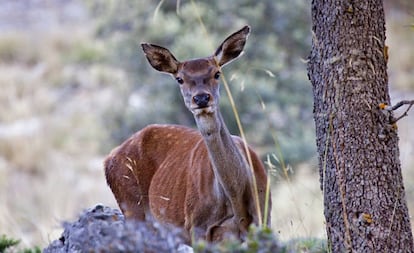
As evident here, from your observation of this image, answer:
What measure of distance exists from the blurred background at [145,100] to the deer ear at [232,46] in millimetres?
7617

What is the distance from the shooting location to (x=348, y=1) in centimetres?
536

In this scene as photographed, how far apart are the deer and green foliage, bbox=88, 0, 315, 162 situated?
8748 millimetres

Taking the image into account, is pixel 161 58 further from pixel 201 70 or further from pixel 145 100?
pixel 145 100

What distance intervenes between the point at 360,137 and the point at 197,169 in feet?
6.08

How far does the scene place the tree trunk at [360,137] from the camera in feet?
17.4

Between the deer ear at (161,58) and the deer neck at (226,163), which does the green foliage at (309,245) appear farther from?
the deer ear at (161,58)

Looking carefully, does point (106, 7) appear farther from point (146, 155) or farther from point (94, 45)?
point (146, 155)

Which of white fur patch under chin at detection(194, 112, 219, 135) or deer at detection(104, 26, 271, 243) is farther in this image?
deer at detection(104, 26, 271, 243)

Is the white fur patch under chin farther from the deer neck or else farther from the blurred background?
the blurred background

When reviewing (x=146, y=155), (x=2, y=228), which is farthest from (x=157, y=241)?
(x=2, y=228)

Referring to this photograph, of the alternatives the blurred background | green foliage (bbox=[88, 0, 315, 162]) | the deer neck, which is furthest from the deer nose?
green foliage (bbox=[88, 0, 315, 162])

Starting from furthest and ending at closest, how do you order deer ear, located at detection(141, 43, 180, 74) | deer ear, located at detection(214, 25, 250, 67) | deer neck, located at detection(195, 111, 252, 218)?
1. deer ear, located at detection(141, 43, 180, 74)
2. deer ear, located at detection(214, 25, 250, 67)
3. deer neck, located at detection(195, 111, 252, 218)

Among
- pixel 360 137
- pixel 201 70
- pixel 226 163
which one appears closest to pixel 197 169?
pixel 226 163

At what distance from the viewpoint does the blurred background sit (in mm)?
16516
